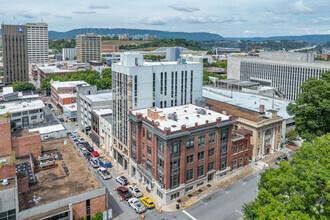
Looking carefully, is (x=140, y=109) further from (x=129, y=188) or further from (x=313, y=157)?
(x=313, y=157)

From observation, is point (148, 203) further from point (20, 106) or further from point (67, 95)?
point (67, 95)

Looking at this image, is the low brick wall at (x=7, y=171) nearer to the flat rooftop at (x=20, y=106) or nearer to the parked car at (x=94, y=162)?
the parked car at (x=94, y=162)

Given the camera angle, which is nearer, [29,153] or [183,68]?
[29,153]

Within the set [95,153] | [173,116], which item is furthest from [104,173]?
[173,116]

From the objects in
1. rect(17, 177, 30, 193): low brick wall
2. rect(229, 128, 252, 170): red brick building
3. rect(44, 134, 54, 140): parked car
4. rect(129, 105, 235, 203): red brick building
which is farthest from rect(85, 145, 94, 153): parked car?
rect(229, 128, 252, 170): red brick building

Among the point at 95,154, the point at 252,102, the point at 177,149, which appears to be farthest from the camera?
the point at 252,102

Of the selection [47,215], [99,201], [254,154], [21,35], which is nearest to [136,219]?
[99,201]
